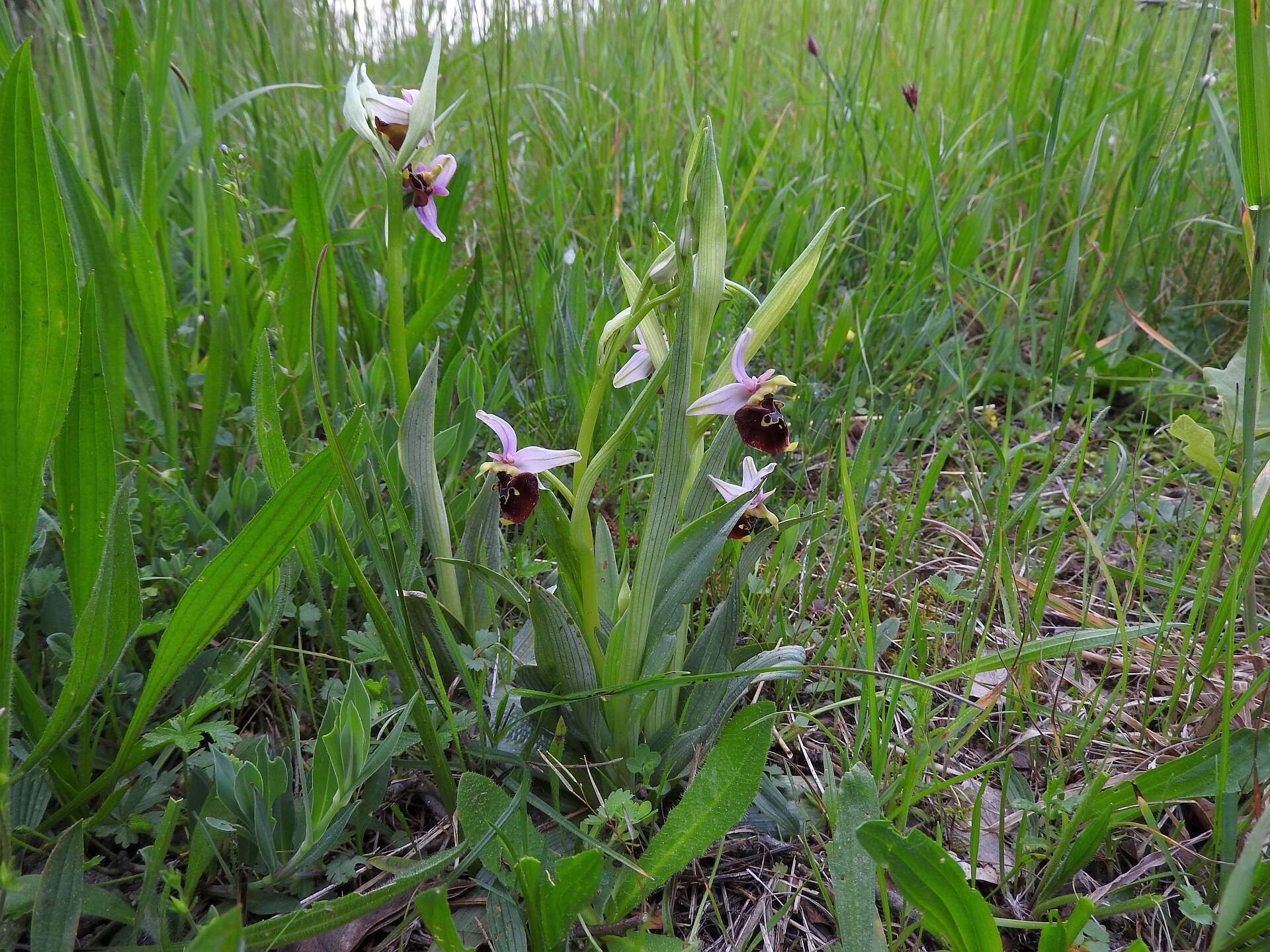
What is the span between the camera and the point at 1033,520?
5.59 ft

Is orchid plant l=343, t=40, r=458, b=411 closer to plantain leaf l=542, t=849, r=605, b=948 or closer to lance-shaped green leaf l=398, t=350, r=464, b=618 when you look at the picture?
lance-shaped green leaf l=398, t=350, r=464, b=618

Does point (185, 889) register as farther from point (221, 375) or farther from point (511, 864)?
point (221, 375)

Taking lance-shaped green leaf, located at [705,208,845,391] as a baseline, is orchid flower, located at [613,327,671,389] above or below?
below

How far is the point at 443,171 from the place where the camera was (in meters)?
1.37

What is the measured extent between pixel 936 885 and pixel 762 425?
59 cm

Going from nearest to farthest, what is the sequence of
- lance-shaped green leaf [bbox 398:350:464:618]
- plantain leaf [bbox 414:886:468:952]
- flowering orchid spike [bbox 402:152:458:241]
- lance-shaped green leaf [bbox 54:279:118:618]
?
plantain leaf [bbox 414:886:468:952] → lance-shaped green leaf [bbox 54:279:118:618] → lance-shaped green leaf [bbox 398:350:464:618] → flowering orchid spike [bbox 402:152:458:241]

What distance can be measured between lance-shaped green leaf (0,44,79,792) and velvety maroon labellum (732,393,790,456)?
838 mm

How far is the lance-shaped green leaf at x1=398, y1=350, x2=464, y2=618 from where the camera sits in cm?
123

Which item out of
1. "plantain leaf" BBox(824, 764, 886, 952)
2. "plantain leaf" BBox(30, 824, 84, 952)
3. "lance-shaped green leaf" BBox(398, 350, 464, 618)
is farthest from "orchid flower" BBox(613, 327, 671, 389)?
"plantain leaf" BBox(30, 824, 84, 952)

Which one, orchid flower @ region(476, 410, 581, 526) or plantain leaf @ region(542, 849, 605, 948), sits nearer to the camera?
plantain leaf @ region(542, 849, 605, 948)

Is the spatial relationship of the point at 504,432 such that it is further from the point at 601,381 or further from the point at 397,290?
the point at 397,290

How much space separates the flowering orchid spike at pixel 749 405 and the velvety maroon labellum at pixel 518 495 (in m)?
0.24

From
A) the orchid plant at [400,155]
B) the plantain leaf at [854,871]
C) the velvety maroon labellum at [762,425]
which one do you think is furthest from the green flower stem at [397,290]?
the plantain leaf at [854,871]

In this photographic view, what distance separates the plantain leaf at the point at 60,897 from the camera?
0.95 m
